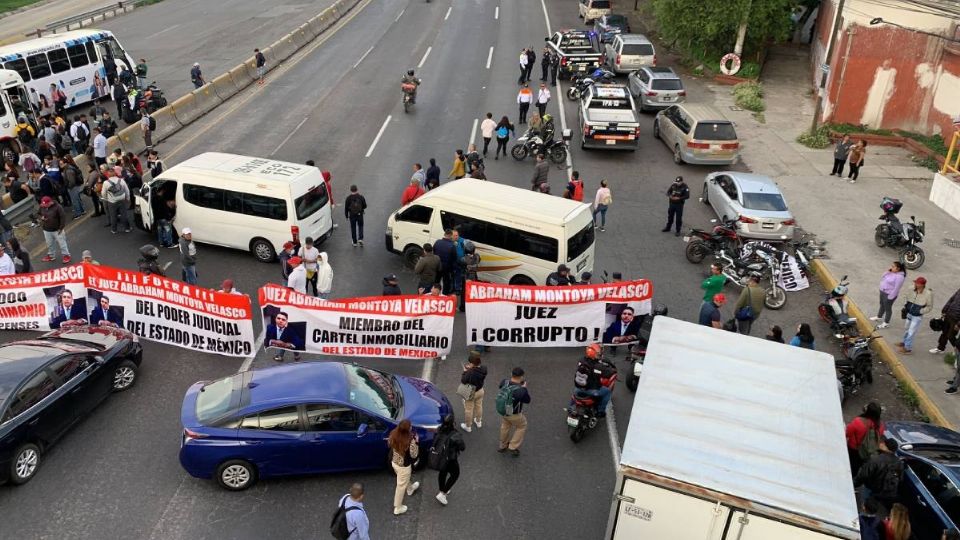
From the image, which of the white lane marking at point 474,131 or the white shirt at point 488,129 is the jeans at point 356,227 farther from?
the white lane marking at point 474,131

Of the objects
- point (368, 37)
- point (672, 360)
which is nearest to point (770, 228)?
point (672, 360)

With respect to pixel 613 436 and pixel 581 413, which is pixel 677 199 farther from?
pixel 581 413

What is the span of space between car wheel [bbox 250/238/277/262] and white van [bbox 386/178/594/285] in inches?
126

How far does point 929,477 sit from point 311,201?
12994 mm

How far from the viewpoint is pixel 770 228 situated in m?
18.3

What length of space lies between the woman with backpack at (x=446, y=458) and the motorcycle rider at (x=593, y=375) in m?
2.24

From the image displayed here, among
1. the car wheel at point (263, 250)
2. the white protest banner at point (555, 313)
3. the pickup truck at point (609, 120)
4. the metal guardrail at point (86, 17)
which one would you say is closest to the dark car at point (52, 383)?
the car wheel at point (263, 250)

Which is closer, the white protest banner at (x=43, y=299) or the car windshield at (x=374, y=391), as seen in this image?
the car windshield at (x=374, y=391)

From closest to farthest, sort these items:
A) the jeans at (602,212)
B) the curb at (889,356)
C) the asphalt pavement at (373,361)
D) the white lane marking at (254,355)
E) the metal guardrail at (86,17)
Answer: the asphalt pavement at (373,361) < the curb at (889,356) < the white lane marking at (254,355) < the jeans at (602,212) < the metal guardrail at (86,17)

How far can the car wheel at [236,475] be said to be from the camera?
10062mm

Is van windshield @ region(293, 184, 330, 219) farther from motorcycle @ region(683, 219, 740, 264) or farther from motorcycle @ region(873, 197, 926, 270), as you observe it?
motorcycle @ region(873, 197, 926, 270)

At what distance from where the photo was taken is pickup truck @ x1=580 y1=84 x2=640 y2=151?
949 inches

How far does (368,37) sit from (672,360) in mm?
36691

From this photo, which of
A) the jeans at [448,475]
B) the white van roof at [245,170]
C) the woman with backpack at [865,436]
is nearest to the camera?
the jeans at [448,475]
